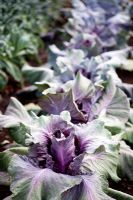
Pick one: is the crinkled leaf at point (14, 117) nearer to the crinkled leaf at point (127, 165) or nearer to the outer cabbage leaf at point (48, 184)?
the outer cabbage leaf at point (48, 184)

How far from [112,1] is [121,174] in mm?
2402

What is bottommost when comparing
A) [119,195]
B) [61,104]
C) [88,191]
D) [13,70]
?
[13,70]

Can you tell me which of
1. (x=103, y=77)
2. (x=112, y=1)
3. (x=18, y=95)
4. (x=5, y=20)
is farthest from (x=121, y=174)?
(x=112, y=1)

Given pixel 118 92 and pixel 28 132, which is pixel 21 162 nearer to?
pixel 28 132

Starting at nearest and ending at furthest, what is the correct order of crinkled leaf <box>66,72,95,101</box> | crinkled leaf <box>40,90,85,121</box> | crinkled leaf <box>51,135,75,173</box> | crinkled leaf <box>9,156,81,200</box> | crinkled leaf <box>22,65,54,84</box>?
crinkled leaf <box>9,156,81,200</box>
crinkled leaf <box>51,135,75,173</box>
crinkled leaf <box>40,90,85,121</box>
crinkled leaf <box>66,72,95,101</box>
crinkled leaf <box>22,65,54,84</box>

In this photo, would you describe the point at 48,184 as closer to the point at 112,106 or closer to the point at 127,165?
the point at 127,165

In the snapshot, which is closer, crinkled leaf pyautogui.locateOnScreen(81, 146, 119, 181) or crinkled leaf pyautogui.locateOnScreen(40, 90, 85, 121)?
crinkled leaf pyautogui.locateOnScreen(81, 146, 119, 181)

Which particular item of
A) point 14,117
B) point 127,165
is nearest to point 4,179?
point 14,117

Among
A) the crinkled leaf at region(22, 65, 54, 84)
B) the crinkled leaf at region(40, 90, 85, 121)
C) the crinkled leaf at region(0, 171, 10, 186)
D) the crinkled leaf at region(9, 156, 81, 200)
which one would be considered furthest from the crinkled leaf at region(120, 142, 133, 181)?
the crinkled leaf at region(22, 65, 54, 84)

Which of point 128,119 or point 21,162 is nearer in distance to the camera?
point 21,162

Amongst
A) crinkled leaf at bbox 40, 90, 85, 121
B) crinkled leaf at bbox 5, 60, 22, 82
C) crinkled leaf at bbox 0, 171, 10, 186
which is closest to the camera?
crinkled leaf at bbox 0, 171, 10, 186

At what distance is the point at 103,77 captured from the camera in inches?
123

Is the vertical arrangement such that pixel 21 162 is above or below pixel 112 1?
above

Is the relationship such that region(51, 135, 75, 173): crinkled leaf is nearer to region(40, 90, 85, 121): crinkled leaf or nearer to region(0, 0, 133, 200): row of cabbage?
region(0, 0, 133, 200): row of cabbage
